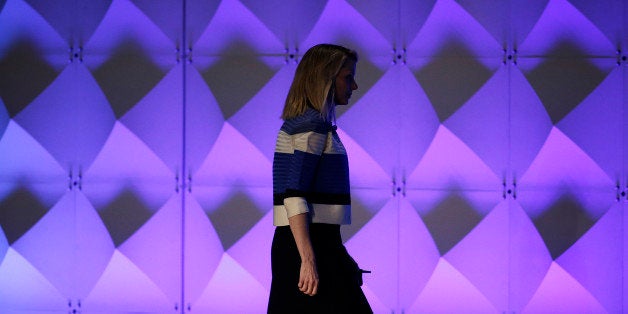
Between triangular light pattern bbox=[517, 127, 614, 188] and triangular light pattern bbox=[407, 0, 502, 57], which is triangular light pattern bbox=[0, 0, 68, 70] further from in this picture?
triangular light pattern bbox=[517, 127, 614, 188]

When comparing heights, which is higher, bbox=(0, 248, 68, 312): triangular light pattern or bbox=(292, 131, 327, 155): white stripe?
bbox=(292, 131, 327, 155): white stripe

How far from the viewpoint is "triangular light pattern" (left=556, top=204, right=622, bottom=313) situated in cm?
410

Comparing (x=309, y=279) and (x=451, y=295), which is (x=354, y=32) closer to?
(x=451, y=295)

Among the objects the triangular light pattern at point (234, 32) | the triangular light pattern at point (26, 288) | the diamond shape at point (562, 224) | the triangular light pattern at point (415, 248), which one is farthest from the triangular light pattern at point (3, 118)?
the diamond shape at point (562, 224)

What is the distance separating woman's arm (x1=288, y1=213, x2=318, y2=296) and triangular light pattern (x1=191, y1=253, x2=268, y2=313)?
1.94 meters

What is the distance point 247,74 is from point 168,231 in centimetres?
109

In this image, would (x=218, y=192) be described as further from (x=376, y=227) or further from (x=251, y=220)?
(x=376, y=227)

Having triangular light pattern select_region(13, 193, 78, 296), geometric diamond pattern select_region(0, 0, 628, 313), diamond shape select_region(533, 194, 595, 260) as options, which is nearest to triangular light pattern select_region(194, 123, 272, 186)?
geometric diamond pattern select_region(0, 0, 628, 313)

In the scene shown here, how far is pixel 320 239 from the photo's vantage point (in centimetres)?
240

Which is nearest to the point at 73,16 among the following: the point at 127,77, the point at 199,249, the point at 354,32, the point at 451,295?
the point at 127,77

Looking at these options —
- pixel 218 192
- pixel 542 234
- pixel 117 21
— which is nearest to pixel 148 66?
pixel 117 21

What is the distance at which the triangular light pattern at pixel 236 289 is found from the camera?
419 cm

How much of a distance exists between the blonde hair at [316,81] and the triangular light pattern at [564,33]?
201cm

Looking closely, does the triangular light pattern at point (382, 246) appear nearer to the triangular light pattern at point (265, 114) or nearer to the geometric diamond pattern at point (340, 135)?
the geometric diamond pattern at point (340, 135)
